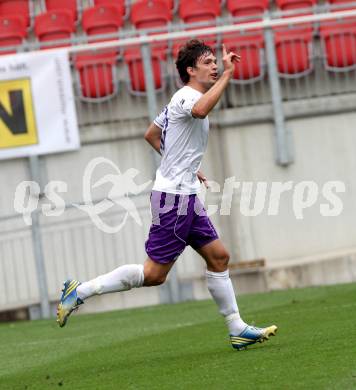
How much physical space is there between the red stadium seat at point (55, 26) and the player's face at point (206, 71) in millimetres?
9199

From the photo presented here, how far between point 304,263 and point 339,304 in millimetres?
3427

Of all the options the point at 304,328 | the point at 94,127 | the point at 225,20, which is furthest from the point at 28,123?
the point at 304,328

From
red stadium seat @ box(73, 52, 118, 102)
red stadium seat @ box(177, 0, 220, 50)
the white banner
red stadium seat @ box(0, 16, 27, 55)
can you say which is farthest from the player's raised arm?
red stadium seat @ box(0, 16, 27, 55)

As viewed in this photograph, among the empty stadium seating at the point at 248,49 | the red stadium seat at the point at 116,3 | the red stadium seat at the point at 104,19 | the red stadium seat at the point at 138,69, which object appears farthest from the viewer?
the red stadium seat at the point at 116,3

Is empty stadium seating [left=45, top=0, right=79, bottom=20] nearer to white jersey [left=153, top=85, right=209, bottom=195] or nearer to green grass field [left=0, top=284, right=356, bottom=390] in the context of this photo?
green grass field [left=0, top=284, right=356, bottom=390]

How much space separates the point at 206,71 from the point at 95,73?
25.4 feet

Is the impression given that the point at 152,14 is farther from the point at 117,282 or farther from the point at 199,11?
the point at 117,282

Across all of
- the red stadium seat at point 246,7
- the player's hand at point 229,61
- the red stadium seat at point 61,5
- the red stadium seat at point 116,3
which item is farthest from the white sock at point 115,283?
the red stadium seat at point 61,5

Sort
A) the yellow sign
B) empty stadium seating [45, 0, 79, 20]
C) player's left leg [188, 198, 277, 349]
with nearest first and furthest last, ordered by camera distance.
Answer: player's left leg [188, 198, 277, 349] → the yellow sign → empty stadium seating [45, 0, 79, 20]

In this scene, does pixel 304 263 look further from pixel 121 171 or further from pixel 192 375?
pixel 192 375

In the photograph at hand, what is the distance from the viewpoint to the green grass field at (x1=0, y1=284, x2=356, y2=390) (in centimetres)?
655

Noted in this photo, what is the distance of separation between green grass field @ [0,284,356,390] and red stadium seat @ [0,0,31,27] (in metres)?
5.93

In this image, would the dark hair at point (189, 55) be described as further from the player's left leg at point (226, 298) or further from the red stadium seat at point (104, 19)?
the red stadium seat at point (104, 19)

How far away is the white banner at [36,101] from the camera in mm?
14250
